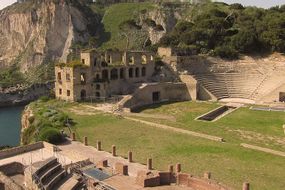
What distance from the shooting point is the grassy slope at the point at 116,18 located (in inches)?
3907

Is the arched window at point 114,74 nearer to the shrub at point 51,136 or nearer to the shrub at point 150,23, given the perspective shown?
the shrub at point 51,136

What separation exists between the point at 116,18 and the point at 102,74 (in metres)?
60.9

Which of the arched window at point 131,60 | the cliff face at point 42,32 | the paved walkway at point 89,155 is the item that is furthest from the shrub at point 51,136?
the cliff face at point 42,32

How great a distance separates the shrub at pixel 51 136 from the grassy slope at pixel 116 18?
63.2 meters

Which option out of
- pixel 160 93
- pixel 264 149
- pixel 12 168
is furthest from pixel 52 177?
pixel 160 93

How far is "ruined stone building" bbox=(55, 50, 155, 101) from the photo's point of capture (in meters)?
50.6

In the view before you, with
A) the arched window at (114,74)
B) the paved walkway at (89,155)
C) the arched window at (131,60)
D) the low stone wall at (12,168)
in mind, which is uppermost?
the arched window at (131,60)

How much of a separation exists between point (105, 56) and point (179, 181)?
3889cm

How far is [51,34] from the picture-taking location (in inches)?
3935

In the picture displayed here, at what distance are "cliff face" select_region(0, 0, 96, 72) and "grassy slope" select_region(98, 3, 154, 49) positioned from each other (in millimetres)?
5888

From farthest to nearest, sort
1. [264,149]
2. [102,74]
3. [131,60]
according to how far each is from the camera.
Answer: [131,60], [102,74], [264,149]

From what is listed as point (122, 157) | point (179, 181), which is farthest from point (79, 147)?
point (179, 181)

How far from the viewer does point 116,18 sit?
367 feet

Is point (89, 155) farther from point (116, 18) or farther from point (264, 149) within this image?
point (116, 18)
